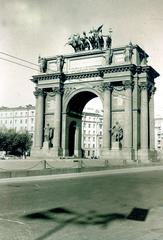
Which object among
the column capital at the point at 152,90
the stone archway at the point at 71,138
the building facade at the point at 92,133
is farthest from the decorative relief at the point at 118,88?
the building facade at the point at 92,133

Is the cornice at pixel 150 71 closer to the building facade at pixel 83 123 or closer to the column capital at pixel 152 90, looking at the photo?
the column capital at pixel 152 90

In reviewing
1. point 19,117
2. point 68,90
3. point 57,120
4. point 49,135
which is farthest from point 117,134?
point 19,117

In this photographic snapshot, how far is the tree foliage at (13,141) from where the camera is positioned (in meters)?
79.9

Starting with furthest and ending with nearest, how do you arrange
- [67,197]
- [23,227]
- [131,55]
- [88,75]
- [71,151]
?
[71,151]
[88,75]
[131,55]
[67,197]
[23,227]

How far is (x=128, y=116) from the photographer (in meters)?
43.5

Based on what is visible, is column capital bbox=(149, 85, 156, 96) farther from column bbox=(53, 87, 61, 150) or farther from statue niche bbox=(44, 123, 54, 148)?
statue niche bbox=(44, 123, 54, 148)

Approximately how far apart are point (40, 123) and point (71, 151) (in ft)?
21.5

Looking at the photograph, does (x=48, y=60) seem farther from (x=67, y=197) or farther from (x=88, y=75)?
(x=67, y=197)

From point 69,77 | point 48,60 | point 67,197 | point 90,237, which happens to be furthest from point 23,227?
point 48,60

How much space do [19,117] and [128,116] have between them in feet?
237

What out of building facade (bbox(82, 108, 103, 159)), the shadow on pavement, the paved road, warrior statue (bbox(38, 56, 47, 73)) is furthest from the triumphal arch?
building facade (bbox(82, 108, 103, 159))

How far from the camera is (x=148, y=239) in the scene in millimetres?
7047

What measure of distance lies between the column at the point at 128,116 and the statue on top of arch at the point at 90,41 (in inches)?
309

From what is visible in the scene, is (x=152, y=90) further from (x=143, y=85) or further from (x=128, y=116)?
(x=128, y=116)
